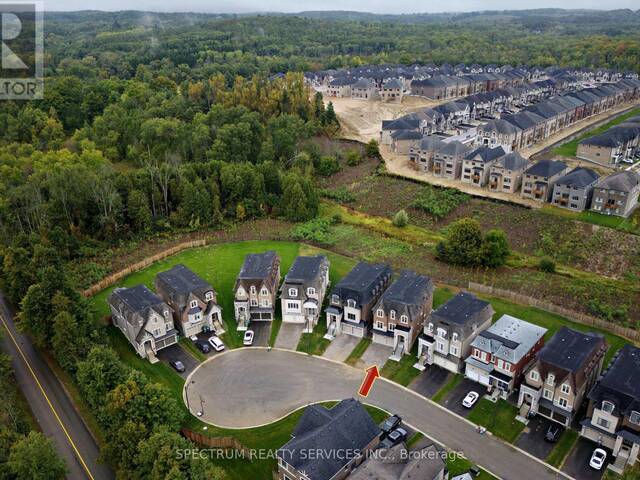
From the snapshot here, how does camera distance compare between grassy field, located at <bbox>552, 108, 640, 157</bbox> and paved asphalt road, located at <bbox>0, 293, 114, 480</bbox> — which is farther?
grassy field, located at <bbox>552, 108, 640, 157</bbox>

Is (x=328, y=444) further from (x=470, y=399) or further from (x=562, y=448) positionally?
(x=562, y=448)

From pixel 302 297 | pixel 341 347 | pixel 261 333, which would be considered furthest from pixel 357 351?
pixel 261 333

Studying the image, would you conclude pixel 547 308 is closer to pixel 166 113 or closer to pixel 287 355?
pixel 287 355

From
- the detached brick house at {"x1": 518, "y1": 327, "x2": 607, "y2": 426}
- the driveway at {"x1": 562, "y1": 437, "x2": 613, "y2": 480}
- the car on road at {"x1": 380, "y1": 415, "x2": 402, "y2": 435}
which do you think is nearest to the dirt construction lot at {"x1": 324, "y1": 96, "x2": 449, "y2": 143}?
the detached brick house at {"x1": 518, "y1": 327, "x2": 607, "y2": 426}

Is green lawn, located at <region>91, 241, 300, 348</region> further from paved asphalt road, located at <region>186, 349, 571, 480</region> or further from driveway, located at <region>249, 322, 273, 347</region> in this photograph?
paved asphalt road, located at <region>186, 349, 571, 480</region>

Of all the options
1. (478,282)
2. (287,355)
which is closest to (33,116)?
(287,355)
